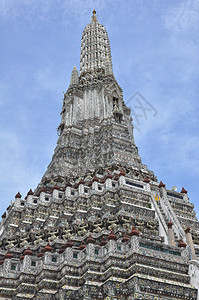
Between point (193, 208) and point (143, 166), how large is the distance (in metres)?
8.77

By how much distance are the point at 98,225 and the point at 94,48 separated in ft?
160

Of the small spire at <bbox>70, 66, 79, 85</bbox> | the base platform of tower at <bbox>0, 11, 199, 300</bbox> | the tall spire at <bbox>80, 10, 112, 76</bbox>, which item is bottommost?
the base platform of tower at <bbox>0, 11, 199, 300</bbox>

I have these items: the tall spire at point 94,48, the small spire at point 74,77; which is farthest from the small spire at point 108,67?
the small spire at point 74,77

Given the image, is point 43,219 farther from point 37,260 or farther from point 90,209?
point 37,260

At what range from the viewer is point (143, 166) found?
44.0m

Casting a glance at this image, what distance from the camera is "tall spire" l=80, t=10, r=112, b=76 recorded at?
67.1 metres

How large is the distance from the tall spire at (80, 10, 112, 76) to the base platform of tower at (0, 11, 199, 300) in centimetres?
875

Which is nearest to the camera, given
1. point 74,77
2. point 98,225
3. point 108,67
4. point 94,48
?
point 98,225

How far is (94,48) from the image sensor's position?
70.9 meters

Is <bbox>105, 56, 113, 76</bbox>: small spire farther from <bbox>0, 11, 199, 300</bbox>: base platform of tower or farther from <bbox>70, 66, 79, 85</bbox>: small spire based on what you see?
<bbox>70, 66, 79, 85</bbox>: small spire

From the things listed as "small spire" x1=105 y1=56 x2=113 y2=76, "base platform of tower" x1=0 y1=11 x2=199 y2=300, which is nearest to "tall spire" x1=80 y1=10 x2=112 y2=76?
"small spire" x1=105 y1=56 x2=113 y2=76

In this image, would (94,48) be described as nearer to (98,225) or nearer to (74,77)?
(74,77)

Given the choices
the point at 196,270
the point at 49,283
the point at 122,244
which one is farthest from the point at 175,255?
the point at 49,283

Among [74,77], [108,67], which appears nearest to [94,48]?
[108,67]
